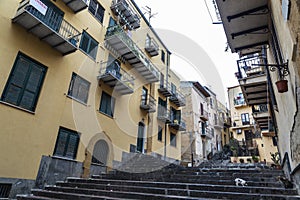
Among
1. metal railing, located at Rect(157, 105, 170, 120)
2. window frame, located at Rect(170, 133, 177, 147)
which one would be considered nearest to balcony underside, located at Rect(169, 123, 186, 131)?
window frame, located at Rect(170, 133, 177, 147)

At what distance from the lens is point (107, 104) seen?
11.4 meters

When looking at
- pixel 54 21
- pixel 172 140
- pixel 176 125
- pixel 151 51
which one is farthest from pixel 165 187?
pixel 151 51

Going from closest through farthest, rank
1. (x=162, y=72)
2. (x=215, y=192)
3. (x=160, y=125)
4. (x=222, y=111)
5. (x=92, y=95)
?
(x=215, y=192) < (x=92, y=95) < (x=160, y=125) < (x=162, y=72) < (x=222, y=111)

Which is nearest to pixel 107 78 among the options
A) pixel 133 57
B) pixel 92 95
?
pixel 92 95

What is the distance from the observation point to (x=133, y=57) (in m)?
13.6

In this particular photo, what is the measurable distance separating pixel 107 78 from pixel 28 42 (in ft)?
14.0

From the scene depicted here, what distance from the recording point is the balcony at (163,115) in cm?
1630

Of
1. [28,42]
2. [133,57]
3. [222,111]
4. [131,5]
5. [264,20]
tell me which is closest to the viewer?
[264,20]

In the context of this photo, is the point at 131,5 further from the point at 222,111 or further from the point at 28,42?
the point at 222,111

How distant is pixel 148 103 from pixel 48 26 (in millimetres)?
9132

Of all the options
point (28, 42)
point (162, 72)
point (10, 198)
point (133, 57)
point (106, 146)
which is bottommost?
point (10, 198)

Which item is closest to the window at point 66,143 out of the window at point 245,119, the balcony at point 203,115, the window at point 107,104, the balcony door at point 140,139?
the window at point 107,104

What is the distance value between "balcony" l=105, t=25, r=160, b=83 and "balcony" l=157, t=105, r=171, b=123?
9.79 feet

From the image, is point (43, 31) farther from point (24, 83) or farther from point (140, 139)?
point (140, 139)
